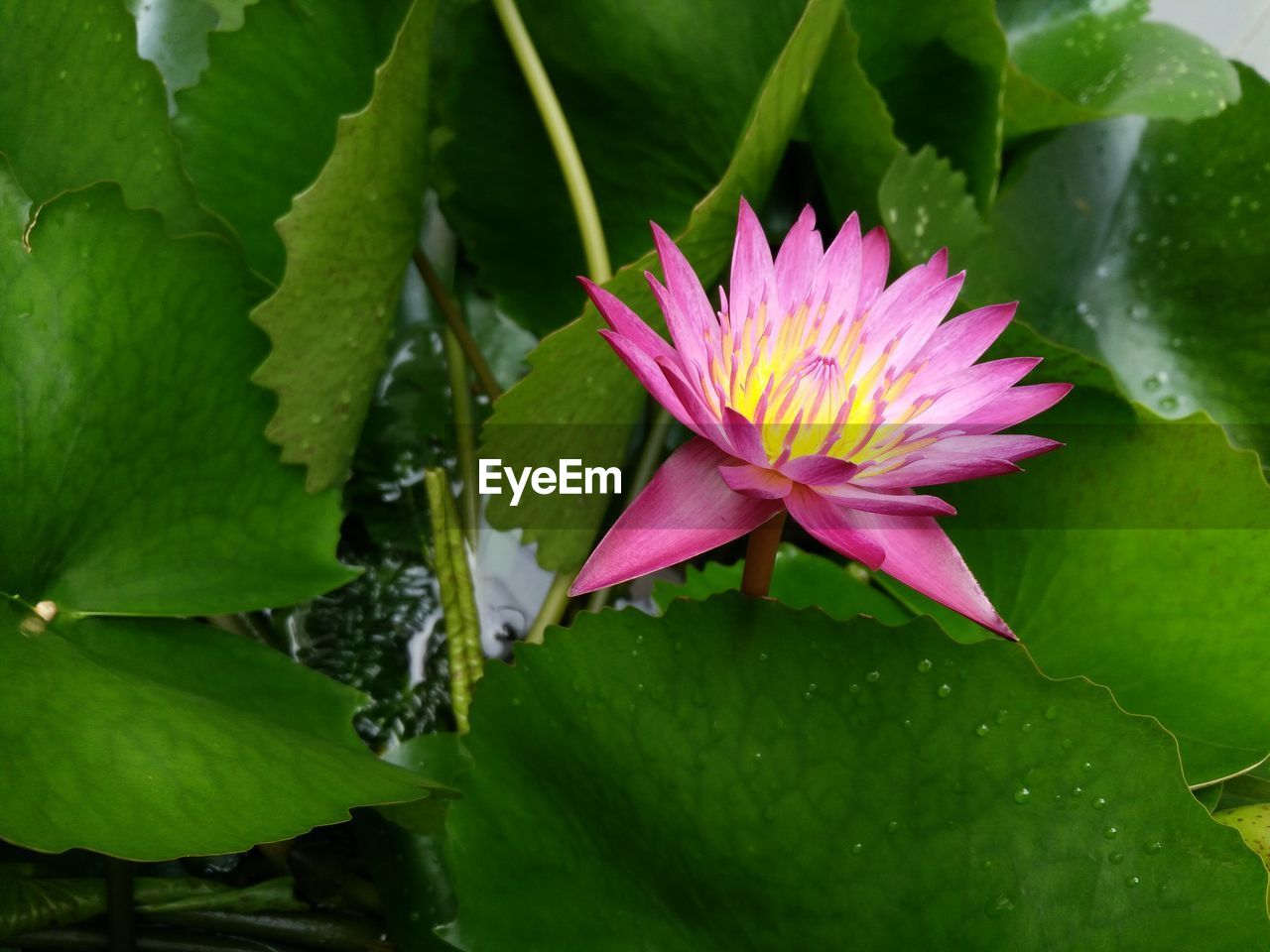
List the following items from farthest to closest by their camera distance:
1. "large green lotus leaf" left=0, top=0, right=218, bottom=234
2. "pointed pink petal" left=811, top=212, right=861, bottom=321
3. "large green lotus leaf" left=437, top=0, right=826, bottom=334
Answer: "large green lotus leaf" left=437, top=0, right=826, bottom=334 < "large green lotus leaf" left=0, top=0, right=218, bottom=234 < "pointed pink petal" left=811, top=212, right=861, bottom=321

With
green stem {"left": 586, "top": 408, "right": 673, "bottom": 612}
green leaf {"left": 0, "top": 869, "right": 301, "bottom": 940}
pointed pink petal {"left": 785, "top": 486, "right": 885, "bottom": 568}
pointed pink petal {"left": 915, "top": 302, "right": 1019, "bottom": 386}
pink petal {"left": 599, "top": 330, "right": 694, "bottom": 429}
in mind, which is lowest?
green leaf {"left": 0, "top": 869, "right": 301, "bottom": 940}

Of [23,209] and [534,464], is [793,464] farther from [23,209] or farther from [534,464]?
[23,209]

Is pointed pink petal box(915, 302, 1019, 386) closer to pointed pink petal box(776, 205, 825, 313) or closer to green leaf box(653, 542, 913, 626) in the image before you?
pointed pink petal box(776, 205, 825, 313)

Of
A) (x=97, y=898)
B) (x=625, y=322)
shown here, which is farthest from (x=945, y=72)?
(x=97, y=898)

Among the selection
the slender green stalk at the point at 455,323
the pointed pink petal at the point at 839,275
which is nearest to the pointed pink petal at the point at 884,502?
the pointed pink petal at the point at 839,275

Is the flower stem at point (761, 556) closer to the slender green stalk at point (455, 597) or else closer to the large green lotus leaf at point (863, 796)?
the large green lotus leaf at point (863, 796)

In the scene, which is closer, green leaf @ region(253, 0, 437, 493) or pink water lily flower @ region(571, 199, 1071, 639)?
pink water lily flower @ region(571, 199, 1071, 639)

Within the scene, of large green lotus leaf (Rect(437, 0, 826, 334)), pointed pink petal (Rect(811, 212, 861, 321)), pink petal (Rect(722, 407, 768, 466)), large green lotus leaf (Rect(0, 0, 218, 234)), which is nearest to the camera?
pink petal (Rect(722, 407, 768, 466))


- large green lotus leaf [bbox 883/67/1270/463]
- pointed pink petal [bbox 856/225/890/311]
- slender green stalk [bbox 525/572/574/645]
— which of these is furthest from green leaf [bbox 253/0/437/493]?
large green lotus leaf [bbox 883/67/1270/463]
